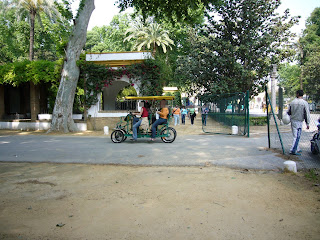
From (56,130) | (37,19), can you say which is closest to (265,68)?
(56,130)

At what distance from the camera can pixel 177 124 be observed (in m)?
20.7

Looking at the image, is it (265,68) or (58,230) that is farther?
(265,68)

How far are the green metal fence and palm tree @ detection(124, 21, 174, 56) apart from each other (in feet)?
64.4

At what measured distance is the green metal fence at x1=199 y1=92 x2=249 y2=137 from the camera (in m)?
13.1

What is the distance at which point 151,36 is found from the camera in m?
35.1

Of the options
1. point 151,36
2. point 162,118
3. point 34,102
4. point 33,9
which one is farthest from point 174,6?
point 151,36

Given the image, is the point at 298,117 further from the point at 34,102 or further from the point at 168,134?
the point at 34,102

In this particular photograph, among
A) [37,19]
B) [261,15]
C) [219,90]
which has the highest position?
[37,19]

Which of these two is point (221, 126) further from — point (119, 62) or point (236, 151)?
point (119, 62)

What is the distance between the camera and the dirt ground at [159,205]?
128 inches

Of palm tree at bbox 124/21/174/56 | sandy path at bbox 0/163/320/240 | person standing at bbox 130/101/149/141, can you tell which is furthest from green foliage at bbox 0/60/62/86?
palm tree at bbox 124/21/174/56

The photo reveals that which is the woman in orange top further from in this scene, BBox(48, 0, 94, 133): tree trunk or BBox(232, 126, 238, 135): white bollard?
BBox(48, 0, 94, 133): tree trunk

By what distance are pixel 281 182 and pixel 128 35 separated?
1460 inches

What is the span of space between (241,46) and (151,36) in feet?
58.3
